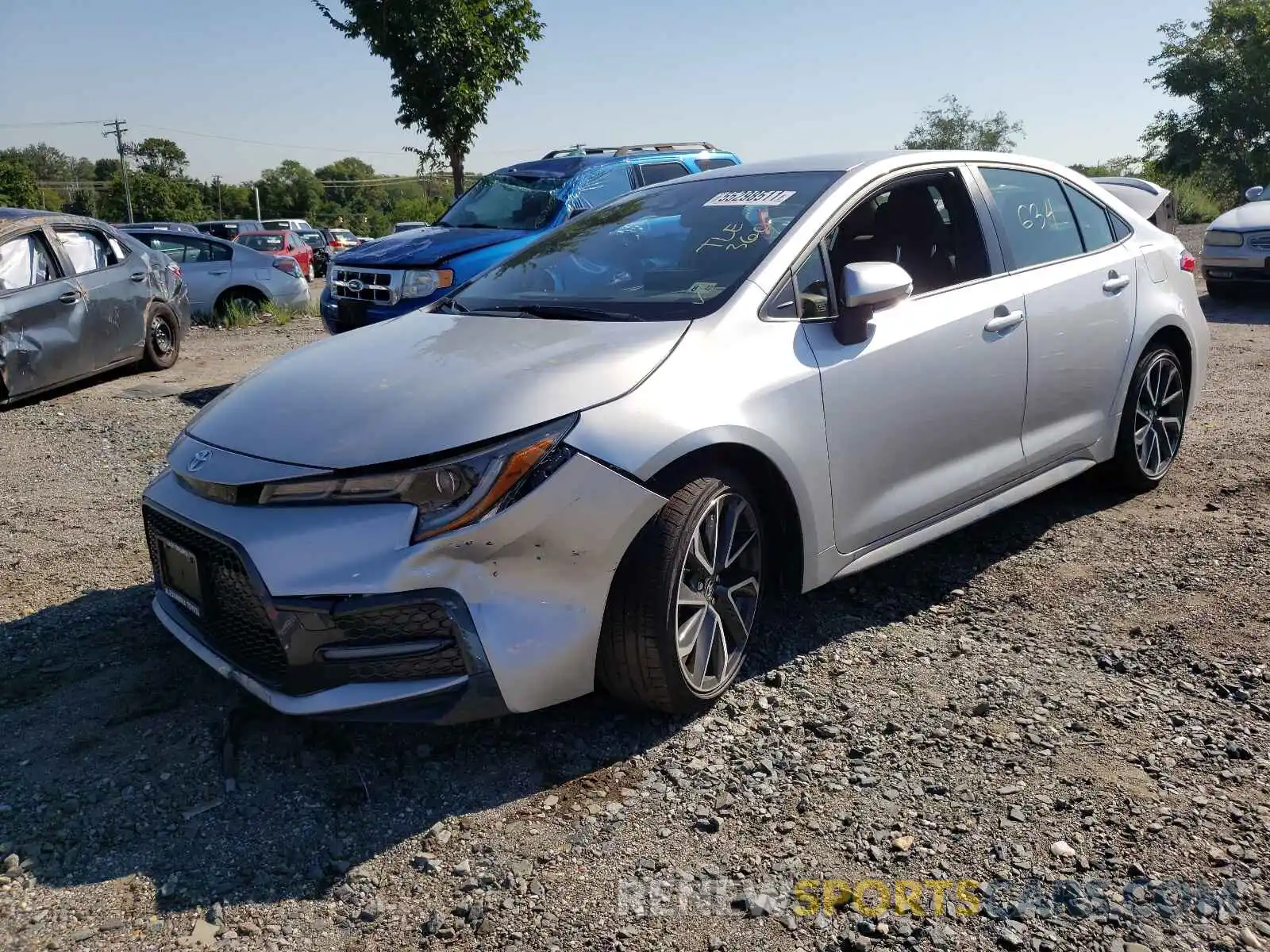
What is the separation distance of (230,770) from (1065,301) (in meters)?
3.53

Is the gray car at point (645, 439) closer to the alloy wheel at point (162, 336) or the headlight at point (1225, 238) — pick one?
the alloy wheel at point (162, 336)

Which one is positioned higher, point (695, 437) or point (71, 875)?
point (695, 437)

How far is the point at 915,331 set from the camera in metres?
3.80

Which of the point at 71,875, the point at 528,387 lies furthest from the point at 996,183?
the point at 71,875

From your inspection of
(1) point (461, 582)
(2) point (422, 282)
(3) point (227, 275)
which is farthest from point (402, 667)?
(3) point (227, 275)

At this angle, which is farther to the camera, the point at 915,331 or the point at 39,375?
the point at 39,375

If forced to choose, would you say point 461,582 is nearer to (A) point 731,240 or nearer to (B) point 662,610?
(B) point 662,610

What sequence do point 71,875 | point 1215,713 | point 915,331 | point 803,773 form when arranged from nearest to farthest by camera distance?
point 71,875 < point 803,773 < point 1215,713 < point 915,331

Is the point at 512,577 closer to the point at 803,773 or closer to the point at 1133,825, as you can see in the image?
the point at 803,773

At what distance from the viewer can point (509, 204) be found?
922 cm

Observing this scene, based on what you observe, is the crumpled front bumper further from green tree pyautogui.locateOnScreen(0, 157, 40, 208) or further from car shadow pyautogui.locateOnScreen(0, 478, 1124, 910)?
green tree pyautogui.locateOnScreen(0, 157, 40, 208)

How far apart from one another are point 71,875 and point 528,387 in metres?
1.65

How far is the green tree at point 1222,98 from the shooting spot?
3753 cm

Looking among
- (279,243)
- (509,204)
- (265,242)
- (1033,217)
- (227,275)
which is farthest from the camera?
(265,242)
